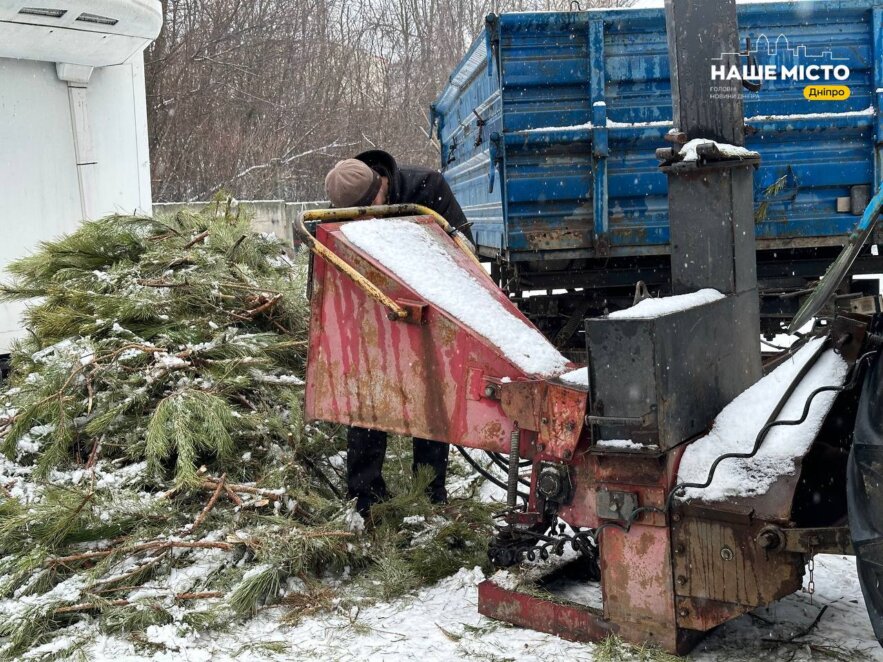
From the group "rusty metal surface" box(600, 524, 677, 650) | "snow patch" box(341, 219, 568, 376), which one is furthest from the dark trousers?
"rusty metal surface" box(600, 524, 677, 650)

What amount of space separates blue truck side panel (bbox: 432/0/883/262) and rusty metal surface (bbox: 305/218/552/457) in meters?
2.60

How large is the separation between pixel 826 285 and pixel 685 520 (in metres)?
0.76

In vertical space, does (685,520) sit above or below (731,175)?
below

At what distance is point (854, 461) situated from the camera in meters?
2.23

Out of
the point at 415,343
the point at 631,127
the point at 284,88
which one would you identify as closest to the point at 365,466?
the point at 415,343

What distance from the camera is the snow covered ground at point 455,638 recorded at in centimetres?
271

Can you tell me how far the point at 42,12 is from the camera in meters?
5.27

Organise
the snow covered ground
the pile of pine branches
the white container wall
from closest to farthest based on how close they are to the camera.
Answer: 1. the snow covered ground
2. the pile of pine branches
3. the white container wall

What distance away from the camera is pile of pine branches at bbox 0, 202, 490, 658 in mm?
3160

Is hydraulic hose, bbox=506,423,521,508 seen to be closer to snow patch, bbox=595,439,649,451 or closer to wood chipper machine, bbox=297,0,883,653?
wood chipper machine, bbox=297,0,883,653

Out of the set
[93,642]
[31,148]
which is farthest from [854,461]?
[31,148]

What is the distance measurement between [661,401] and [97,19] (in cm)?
467

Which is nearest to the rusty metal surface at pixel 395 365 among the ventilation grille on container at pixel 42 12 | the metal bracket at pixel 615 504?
the metal bracket at pixel 615 504

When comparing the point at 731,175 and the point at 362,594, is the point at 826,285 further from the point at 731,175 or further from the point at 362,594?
the point at 362,594
